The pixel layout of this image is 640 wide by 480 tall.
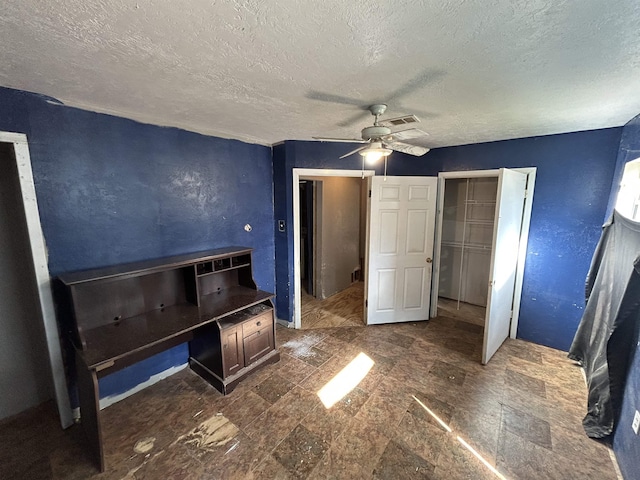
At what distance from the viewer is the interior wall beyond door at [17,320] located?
189 centimetres

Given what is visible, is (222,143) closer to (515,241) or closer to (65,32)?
(65,32)

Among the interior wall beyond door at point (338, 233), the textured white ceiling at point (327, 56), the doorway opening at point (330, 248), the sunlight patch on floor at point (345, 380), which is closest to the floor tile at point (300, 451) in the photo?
the sunlight patch on floor at point (345, 380)

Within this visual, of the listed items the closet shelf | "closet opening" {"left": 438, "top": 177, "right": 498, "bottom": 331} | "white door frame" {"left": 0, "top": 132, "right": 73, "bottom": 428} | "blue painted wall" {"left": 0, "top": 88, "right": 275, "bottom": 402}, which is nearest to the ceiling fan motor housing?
"blue painted wall" {"left": 0, "top": 88, "right": 275, "bottom": 402}

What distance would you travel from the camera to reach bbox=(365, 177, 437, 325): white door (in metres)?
3.26

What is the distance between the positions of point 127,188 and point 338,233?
3.08 metres

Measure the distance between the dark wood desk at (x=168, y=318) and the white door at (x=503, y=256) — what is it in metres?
2.23

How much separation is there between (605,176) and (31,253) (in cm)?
486

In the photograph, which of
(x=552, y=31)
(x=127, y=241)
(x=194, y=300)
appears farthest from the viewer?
(x=194, y=300)

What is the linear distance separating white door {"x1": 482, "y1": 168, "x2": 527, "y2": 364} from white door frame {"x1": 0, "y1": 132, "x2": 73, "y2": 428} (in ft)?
11.9

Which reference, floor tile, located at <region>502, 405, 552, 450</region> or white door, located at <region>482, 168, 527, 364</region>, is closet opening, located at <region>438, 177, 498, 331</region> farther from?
floor tile, located at <region>502, 405, 552, 450</region>

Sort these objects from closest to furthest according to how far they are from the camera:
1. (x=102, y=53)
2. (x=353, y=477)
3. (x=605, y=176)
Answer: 1. (x=102, y=53)
2. (x=353, y=477)
3. (x=605, y=176)

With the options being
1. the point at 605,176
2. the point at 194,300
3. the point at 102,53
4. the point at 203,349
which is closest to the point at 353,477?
the point at 203,349

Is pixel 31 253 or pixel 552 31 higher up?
pixel 552 31

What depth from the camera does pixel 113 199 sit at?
6.72 feet
